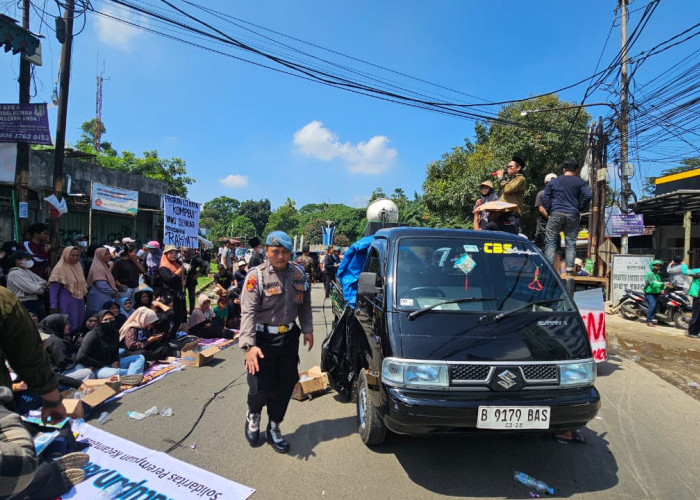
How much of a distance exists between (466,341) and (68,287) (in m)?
6.08

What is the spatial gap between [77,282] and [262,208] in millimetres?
71315

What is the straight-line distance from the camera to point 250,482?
2883 millimetres

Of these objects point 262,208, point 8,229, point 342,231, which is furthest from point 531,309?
point 262,208

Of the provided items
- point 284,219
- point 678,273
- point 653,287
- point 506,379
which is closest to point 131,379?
point 506,379

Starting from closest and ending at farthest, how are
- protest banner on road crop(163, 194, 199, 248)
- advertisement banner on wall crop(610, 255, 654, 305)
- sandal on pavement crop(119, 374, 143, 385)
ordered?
sandal on pavement crop(119, 374, 143, 385), protest banner on road crop(163, 194, 199, 248), advertisement banner on wall crop(610, 255, 654, 305)

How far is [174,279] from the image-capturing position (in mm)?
7895

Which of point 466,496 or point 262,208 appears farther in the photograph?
point 262,208

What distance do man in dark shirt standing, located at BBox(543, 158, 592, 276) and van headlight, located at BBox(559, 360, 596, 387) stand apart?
3.11 metres

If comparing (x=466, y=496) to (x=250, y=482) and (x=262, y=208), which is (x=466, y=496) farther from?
(x=262, y=208)

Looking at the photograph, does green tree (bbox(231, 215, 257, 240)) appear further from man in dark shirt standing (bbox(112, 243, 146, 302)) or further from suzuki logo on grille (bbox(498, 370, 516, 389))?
suzuki logo on grille (bbox(498, 370, 516, 389))

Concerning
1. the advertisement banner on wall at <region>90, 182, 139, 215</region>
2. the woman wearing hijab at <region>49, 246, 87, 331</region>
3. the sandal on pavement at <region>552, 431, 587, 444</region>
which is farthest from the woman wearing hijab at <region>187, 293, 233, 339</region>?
the advertisement banner on wall at <region>90, 182, 139, 215</region>

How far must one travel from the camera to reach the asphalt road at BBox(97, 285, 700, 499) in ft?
9.34

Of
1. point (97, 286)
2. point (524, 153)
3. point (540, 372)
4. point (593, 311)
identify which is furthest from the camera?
point (524, 153)

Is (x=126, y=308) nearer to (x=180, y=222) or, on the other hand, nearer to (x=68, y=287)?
(x=68, y=287)
